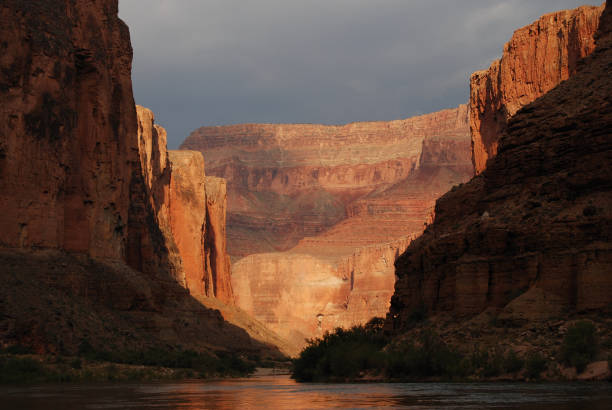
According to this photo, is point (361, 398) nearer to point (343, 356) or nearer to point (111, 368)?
point (343, 356)

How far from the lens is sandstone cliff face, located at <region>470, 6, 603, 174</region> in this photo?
71750mm

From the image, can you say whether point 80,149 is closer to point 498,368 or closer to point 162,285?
point 162,285

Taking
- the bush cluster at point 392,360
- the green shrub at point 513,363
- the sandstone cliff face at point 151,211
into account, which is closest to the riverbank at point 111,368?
the bush cluster at point 392,360

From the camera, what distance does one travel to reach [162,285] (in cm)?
9688

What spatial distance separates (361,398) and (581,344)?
832 cm

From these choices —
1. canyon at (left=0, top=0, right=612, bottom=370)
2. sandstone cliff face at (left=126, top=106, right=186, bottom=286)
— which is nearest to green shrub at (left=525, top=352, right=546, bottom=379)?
canyon at (left=0, top=0, right=612, bottom=370)

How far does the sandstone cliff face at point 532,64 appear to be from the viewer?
71750 millimetres

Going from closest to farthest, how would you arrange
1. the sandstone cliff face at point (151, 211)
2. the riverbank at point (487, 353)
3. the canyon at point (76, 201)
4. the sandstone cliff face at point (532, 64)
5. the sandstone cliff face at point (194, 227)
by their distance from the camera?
1. the riverbank at point (487, 353)
2. the canyon at point (76, 201)
3. the sandstone cliff face at point (532, 64)
4. the sandstone cliff face at point (151, 211)
5. the sandstone cliff face at point (194, 227)

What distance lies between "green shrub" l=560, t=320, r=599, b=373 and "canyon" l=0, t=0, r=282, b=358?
1433 inches

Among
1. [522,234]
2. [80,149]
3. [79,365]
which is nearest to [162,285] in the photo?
[80,149]

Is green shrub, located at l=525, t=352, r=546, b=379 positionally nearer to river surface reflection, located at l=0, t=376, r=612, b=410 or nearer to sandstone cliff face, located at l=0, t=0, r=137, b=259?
river surface reflection, located at l=0, t=376, r=612, b=410

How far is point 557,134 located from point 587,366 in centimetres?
1087

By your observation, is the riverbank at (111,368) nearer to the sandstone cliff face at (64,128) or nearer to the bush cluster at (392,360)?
the bush cluster at (392,360)

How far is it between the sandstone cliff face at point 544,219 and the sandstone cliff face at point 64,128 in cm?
3493
